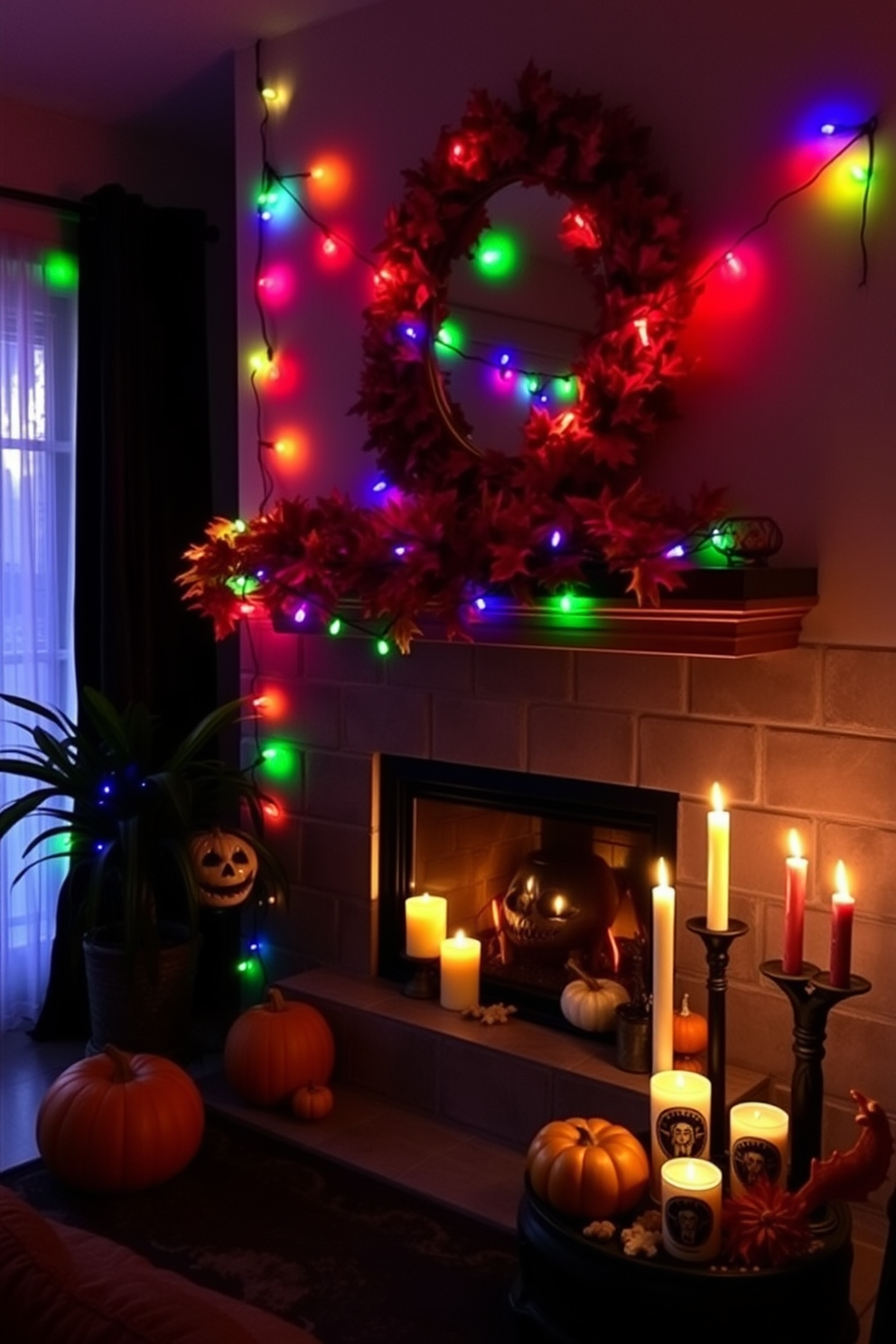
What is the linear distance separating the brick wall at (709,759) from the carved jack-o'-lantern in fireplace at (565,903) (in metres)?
0.27

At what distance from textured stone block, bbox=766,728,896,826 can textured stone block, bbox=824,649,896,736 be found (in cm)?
3

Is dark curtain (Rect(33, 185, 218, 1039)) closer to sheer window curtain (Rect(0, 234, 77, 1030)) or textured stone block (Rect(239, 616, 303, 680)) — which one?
sheer window curtain (Rect(0, 234, 77, 1030))

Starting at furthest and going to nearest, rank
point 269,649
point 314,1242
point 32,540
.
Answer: point 32,540 → point 269,649 → point 314,1242

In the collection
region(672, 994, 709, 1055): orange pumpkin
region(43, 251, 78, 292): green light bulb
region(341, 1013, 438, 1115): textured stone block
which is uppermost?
region(43, 251, 78, 292): green light bulb

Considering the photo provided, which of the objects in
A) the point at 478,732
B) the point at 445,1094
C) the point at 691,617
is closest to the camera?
the point at 691,617

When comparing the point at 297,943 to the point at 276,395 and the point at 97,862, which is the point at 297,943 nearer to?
the point at 97,862

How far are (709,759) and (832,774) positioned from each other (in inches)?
9.7

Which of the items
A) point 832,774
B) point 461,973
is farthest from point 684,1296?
point 461,973

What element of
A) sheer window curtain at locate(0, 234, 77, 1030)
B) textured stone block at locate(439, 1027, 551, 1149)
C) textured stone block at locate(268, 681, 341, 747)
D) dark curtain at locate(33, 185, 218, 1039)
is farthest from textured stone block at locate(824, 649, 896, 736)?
sheer window curtain at locate(0, 234, 77, 1030)

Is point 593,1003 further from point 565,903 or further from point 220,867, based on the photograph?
point 220,867

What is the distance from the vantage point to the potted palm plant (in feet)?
9.20

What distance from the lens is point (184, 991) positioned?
296cm

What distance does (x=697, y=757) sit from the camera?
247 cm

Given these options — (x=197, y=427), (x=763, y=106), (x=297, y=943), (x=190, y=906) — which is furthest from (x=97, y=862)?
(x=763, y=106)
